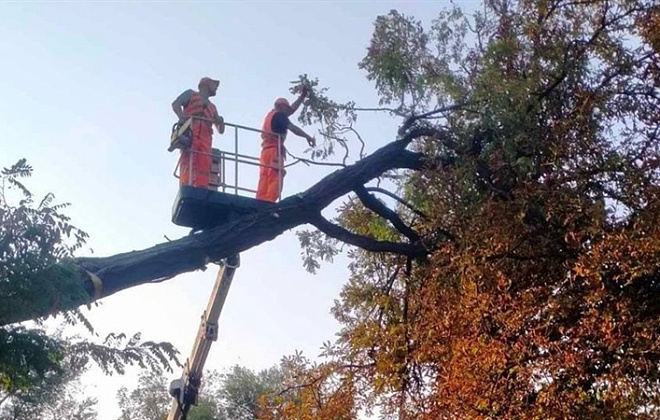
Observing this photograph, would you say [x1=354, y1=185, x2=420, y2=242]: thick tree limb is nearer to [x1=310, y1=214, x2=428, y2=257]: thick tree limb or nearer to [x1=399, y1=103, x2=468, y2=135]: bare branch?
[x1=310, y1=214, x2=428, y2=257]: thick tree limb

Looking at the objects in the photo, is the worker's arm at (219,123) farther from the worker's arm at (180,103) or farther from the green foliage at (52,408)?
the green foliage at (52,408)

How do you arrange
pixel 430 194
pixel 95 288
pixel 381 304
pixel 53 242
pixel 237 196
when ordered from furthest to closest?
pixel 381 304
pixel 430 194
pixel 237 196
pixel 95 288
pixel 53 242

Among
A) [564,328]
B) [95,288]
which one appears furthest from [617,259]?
[95,288]

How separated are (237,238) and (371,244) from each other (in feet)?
9.23

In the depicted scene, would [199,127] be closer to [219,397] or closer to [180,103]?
[180,103]

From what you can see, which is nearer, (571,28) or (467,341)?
(467,341)

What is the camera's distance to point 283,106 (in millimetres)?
13867

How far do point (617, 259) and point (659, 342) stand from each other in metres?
1.05

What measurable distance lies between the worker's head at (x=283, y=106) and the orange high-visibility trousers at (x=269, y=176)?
687mm

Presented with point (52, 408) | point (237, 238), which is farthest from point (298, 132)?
point (52, 408)

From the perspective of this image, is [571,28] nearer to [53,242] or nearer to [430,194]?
[430,194]

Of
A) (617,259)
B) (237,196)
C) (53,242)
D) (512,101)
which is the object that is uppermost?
(512,101)

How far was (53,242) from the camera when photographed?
7930 millimetres

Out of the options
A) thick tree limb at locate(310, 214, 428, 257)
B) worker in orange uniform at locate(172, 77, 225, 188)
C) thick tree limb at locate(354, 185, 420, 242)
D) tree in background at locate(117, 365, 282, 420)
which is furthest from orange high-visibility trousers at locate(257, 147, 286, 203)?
tree in background at locate(117, 365, 282, 420)
